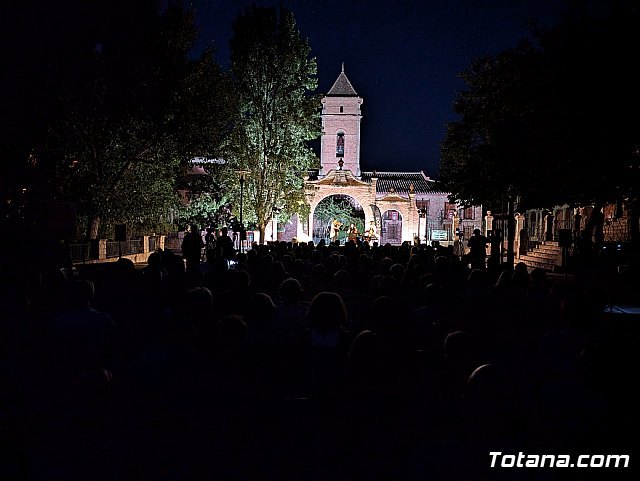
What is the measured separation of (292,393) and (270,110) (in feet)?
124

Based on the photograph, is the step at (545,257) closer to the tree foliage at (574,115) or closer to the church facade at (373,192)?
the tree foliage at (574,115)

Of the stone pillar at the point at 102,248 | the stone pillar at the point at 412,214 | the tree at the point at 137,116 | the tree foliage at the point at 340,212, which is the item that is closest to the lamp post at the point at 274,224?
the tree foliage at the point at 340,212

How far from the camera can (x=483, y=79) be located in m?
32.9

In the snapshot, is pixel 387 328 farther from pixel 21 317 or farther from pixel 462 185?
pixel 462 185

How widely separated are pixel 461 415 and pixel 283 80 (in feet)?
127

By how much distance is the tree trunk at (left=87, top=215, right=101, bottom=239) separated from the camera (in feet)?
94.4

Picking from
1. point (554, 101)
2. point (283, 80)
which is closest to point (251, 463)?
point (554, 101)

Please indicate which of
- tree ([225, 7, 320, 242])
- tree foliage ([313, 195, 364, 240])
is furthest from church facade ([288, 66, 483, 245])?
tree ([225, 7, 320, 242])

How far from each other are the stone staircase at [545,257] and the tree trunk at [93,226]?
1977cm

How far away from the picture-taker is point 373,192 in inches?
2459

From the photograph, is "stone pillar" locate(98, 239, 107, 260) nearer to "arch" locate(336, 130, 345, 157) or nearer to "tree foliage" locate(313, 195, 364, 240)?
"tree foliage" locate(313, 195, 364, 240)

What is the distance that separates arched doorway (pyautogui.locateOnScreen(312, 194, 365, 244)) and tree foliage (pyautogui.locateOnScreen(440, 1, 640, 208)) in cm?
4031

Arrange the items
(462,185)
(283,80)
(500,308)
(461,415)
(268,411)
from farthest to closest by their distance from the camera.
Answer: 1. (283,80)
2. (462,185)
3. (500,308)
4. (268,411)
5. (461,415)

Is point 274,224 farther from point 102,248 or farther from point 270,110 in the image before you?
point 102,248
